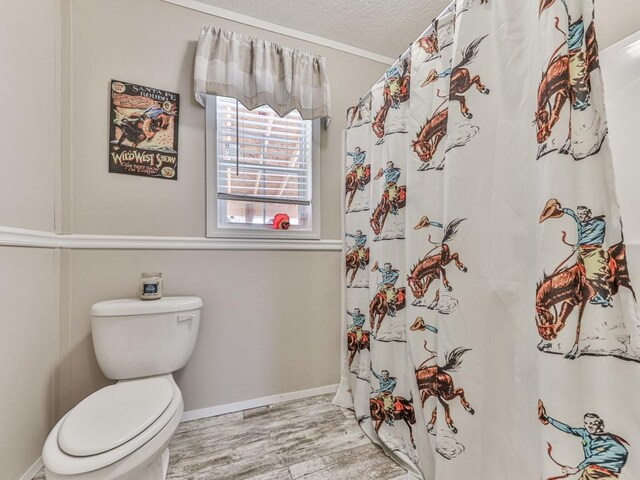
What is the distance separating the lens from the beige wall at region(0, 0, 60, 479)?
108 cm

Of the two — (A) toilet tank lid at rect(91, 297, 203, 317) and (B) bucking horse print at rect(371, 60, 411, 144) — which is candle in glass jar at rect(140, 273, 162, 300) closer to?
(A) toilet tank lid at rect(91, 297, 203, 317)

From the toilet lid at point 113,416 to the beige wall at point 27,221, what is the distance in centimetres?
32

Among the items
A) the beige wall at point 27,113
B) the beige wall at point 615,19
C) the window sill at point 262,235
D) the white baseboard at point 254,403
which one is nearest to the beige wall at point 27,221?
the beige wall at point 27,113

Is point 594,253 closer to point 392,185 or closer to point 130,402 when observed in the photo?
point 392,185

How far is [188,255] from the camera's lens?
5.37 ft

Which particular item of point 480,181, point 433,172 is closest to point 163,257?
point 433,172

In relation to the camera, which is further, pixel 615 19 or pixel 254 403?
pixel 254 403

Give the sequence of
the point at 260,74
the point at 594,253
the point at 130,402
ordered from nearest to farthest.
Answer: the point at 594,253 < the point at 130,402 < the point at 260,74

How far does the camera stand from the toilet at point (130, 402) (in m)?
0.86

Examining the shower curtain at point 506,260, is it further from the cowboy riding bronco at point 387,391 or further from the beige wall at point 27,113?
the beige wall at point 27,113

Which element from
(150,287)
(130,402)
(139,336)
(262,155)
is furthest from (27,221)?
(262,155)

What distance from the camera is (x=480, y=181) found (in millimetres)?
904

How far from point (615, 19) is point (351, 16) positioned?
1324mm

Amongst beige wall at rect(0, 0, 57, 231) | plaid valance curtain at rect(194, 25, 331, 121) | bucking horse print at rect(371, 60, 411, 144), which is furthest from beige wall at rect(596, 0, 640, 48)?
beige wall at rect(0, 0, 57, 231)
